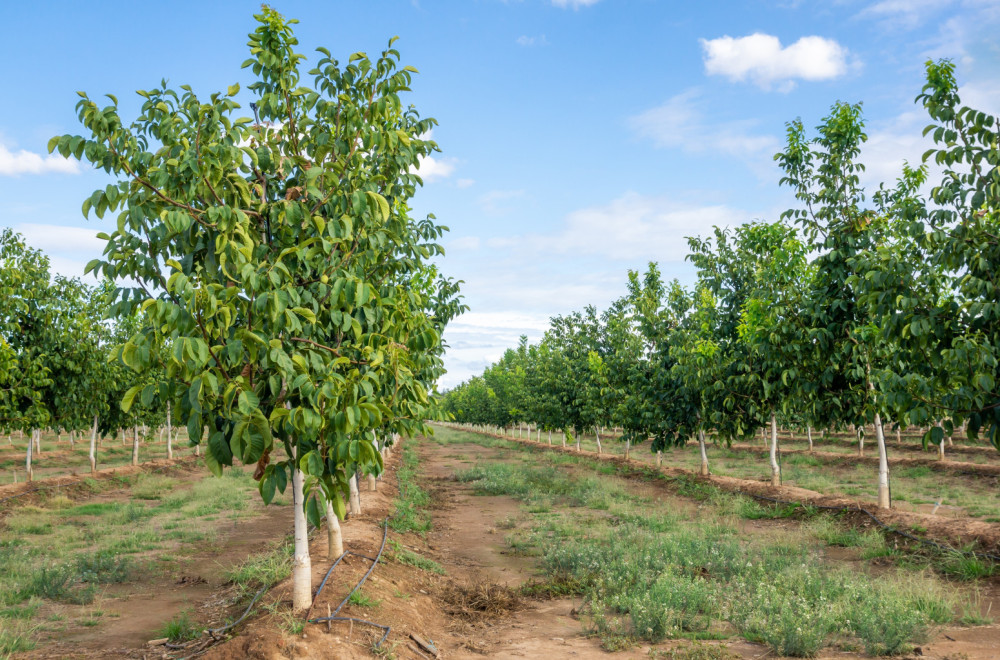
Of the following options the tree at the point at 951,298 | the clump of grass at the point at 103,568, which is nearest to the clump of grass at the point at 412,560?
the clump of grass at the point at 103,568

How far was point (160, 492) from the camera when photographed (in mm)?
21609

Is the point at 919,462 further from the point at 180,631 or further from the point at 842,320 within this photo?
the point at 180,631

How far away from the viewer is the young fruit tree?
15.0 feet

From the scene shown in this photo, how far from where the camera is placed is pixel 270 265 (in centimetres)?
536

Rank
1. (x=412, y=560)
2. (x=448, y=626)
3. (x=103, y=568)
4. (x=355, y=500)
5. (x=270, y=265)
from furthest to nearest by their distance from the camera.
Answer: (x=355, y=500) → (x=103, y=568) → (x=412, y=560) → (x=448, y=626) → (x=270, y=265)

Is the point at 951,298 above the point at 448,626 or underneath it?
above

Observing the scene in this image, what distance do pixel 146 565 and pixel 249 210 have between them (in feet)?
27.4

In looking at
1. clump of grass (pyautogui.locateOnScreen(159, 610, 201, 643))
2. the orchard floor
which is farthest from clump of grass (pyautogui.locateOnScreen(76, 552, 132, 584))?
clump of grass (pyautogui.locateOnScreen(159, 610, 201, 643))

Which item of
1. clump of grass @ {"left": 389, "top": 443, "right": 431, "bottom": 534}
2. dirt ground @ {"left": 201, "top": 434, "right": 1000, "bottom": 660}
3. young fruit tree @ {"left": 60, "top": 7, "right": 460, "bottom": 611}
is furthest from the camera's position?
clump of grass @ {"left": 389, "top": 443, "right": 431, "bottom": 534}

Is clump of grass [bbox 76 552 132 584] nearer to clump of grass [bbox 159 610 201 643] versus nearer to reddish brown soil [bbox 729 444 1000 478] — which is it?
clump of grass [bbox 159 610 201 643]

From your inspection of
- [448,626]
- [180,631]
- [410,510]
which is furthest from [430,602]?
[410,510]

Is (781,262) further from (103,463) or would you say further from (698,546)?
(103,463)

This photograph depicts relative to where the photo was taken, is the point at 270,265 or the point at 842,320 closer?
the point at 270,265

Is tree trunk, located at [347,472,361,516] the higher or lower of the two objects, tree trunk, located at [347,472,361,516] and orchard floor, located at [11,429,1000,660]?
the higher
